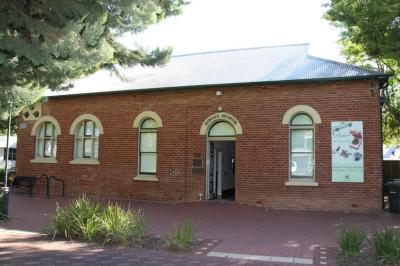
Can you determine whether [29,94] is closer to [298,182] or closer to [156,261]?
[156,261]

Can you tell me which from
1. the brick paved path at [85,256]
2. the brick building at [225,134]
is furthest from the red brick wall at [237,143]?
the brick paved path at [85,256]

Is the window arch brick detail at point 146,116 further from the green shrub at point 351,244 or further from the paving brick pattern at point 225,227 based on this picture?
A: the green shrub at point 351,244

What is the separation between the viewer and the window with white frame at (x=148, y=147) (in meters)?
17.2

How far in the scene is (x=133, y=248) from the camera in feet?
27.8

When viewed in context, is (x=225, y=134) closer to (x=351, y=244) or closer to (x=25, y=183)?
(x=351, y=244)

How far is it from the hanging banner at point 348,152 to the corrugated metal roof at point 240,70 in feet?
5.41

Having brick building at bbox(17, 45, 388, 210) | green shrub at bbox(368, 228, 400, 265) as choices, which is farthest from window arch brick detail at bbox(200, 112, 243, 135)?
green shrub at bbox(368, 228, 400, 265)

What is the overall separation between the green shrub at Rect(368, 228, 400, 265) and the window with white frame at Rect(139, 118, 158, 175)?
10.6 m

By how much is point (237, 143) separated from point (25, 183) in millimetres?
10171

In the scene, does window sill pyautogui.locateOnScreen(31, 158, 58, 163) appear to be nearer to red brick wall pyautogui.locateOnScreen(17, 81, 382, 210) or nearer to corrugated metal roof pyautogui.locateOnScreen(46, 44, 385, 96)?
red brick wall pyautogui.locateOnScreen(17, 81, 382, 210)

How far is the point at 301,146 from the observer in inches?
591

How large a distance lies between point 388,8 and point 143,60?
610cm

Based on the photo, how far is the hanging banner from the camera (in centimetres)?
1398

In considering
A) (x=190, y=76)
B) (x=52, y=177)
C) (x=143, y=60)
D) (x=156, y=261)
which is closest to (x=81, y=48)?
(x=156, y=261)
